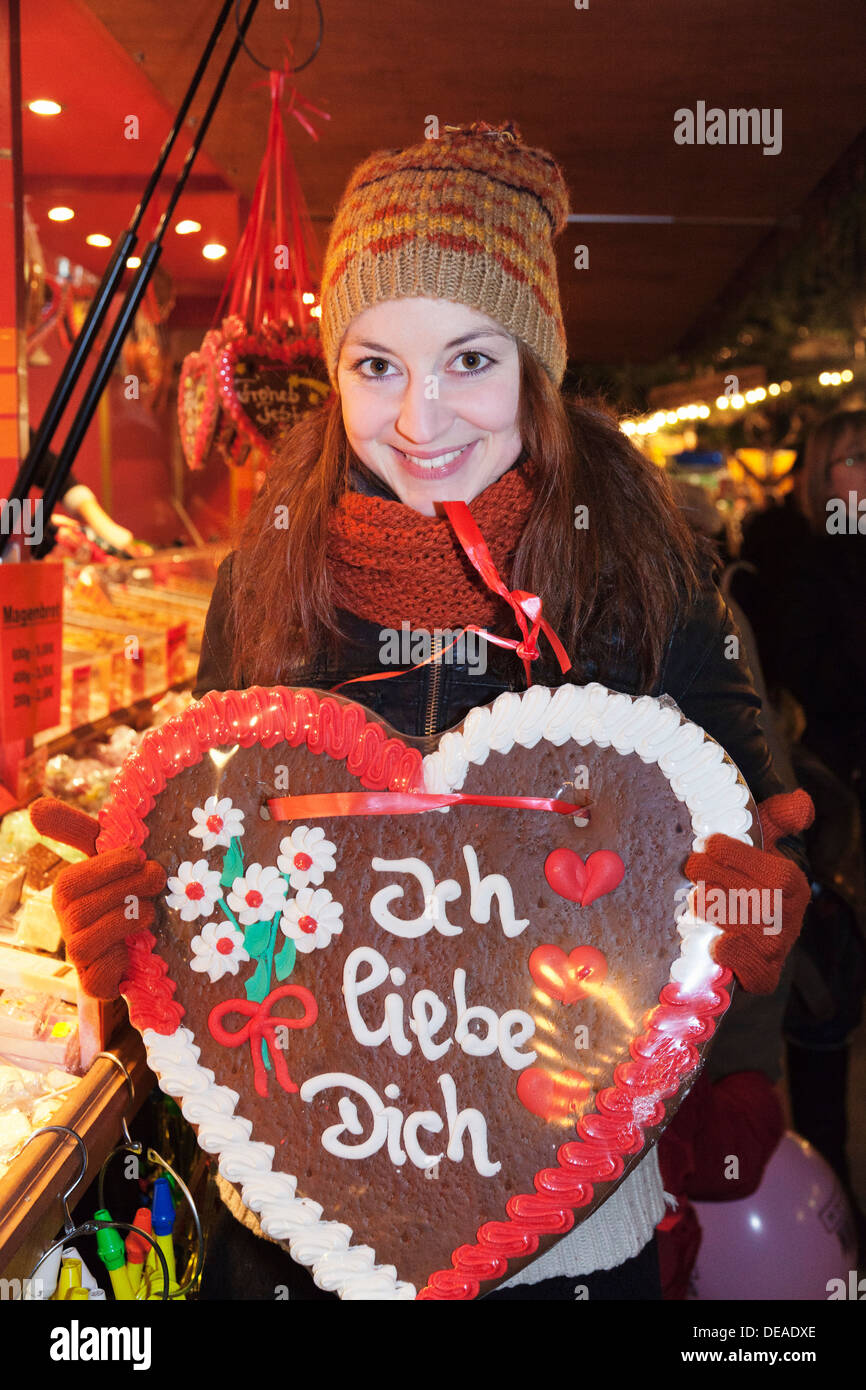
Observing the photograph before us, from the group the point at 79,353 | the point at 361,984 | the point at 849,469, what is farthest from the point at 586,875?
the point at 849,469

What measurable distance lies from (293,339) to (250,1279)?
6.22 feet

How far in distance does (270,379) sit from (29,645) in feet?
3.06

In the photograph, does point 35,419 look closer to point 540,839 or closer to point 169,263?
point 169,263

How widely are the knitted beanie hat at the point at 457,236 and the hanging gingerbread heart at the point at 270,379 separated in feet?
3.22

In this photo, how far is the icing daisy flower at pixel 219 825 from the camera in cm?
123

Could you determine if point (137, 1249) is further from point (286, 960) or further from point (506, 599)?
point (506, 599)

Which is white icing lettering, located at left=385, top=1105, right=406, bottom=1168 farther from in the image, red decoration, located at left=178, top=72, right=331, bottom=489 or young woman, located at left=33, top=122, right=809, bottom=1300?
red decoration, located at left=178, top=72, right=331, bottom=489

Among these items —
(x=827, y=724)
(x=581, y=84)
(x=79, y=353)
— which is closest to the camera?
(x=79, y=353)

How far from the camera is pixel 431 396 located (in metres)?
1.33

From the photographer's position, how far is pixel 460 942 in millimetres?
1194

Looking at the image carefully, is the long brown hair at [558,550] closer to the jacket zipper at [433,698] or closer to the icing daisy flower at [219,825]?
the jacket zipper at [433,698]

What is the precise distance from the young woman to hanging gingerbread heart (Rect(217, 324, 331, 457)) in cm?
100

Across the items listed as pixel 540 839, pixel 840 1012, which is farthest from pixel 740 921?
pixel 840 1012
